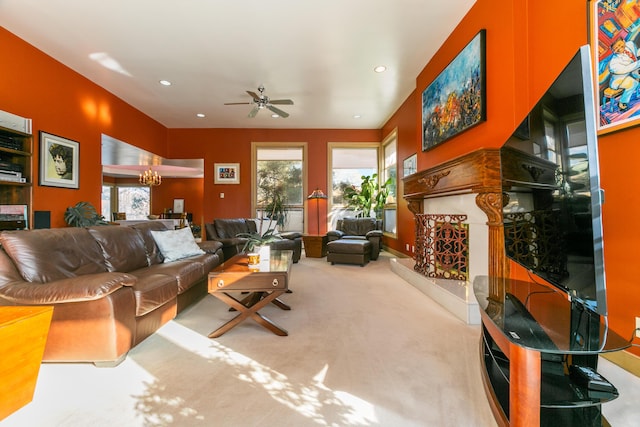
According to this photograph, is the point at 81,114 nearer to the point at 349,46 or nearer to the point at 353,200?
the point at 349,46

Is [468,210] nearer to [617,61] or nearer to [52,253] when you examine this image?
[617,61]

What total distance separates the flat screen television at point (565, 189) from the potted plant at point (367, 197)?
5050 mm

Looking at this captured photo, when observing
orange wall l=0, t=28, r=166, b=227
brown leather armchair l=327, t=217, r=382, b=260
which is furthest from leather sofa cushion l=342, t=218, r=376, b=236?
orange wall l=0, t=28, r=166, b=227

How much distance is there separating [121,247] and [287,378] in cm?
221

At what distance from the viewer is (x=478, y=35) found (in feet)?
9.25

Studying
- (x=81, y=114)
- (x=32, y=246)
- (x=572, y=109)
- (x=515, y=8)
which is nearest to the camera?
(x=572, y=109)

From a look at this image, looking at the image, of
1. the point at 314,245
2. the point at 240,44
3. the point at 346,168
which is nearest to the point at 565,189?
the point at 240,44

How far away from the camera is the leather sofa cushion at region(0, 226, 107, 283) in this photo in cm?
190

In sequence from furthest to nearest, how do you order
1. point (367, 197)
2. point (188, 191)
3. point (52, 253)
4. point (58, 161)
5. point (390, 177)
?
point (188, 191) → point (367, 197) → point (390, 177) → point (58, 161) → point (52, 253)

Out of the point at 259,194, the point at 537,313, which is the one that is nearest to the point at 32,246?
the point at 537,313

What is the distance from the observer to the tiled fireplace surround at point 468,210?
224 centimetres

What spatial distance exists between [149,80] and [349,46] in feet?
10.9

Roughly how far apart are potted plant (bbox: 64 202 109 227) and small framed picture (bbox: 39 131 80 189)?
1.08 feet

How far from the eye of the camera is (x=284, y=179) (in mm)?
7164
